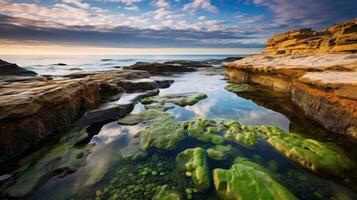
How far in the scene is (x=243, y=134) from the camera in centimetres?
676

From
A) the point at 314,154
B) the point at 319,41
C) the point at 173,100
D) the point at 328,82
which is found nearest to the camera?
the point at 314,154

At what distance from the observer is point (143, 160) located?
530cm

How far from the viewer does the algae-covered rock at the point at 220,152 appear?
5363 millimetres

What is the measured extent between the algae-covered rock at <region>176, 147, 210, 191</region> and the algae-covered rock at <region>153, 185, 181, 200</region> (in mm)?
535

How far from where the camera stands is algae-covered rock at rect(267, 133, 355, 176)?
15.4 feet

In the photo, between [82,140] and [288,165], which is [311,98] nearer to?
[288,165]

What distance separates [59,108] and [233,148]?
6.67 meters

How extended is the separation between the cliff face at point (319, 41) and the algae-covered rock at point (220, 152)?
36.5ft

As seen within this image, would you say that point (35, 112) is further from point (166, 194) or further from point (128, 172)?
point (166, 194)

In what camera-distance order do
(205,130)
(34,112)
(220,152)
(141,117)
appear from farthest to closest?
(141,117), (205,130), (34,112), (220,152)

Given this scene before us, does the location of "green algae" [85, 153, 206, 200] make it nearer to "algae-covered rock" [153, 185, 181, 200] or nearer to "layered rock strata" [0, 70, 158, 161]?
"algae-covered rock" [153, 185, 181, 200]

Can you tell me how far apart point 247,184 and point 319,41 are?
51.5 feet

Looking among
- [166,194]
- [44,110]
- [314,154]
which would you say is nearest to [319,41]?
[314,154]

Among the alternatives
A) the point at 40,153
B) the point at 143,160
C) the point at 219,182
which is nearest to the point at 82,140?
the point at 40,153
